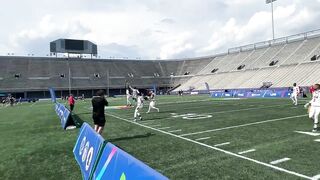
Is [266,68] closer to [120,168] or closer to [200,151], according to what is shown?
[200,151]

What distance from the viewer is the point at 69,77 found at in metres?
92.2

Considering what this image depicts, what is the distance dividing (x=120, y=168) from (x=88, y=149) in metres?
2.94

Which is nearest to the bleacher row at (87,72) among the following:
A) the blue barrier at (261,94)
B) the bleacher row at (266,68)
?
the bleacher row at (266,68)

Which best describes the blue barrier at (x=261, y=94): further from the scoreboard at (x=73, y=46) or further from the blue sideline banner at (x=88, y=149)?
the scoreboard at (x=73, y=46)

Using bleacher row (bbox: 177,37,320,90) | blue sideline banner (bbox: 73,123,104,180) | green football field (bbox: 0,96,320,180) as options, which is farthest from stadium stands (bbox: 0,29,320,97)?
blue sideline banner (bbox: 73,123,104,180)

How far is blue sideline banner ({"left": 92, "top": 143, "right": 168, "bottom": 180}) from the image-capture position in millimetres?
3512

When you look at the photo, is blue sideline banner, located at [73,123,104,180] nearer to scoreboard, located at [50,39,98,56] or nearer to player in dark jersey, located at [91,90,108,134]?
player in dark jersey, located at [91,90,108,134]

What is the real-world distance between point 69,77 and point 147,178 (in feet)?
301

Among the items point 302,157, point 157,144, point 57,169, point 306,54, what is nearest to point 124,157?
point 57,169

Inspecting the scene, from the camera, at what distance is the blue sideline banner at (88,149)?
6156 mm

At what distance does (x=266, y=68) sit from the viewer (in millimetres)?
75938

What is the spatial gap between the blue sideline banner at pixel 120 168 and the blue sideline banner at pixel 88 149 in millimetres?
482

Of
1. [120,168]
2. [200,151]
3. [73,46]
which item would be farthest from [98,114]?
[73,46]

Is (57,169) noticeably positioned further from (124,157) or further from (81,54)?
(81,54)
